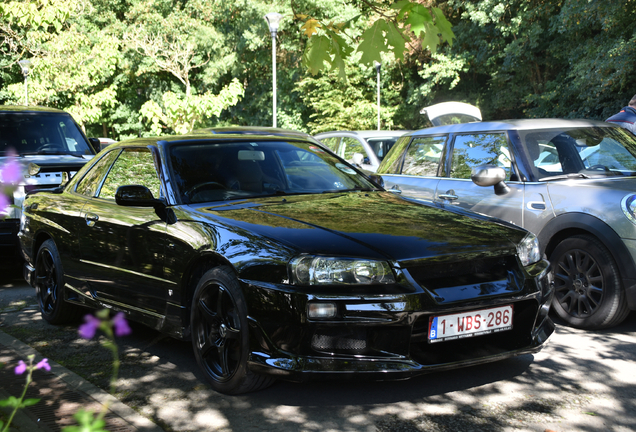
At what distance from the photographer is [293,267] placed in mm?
3596

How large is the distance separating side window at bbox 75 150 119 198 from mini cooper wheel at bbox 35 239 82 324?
1.78 ft

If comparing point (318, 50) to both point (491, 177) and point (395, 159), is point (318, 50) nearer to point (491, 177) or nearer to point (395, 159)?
point (491, 177)

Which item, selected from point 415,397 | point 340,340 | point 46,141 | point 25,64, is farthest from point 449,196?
point 25,64

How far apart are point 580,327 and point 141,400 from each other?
132 inches

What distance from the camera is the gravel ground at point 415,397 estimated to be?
3.56 m

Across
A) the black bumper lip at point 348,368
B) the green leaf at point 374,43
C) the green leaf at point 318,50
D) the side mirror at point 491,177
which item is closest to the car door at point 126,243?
the black bumper lip at point 348,368

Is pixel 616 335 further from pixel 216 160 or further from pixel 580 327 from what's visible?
pixel 216 160

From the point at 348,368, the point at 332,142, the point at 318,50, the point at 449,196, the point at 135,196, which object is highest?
the point at 318,50

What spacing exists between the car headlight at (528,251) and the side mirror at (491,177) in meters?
1.73

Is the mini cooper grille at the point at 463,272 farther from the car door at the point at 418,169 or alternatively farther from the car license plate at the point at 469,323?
the car door at the point at 418,169

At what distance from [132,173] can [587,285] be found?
3.54 metres

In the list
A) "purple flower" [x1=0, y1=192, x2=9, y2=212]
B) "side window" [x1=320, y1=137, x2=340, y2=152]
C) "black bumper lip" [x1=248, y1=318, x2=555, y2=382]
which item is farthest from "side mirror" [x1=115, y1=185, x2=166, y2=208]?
"side window" [x1=320, y1=137, x2=340, y2=152]

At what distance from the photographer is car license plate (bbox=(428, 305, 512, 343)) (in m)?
3.59

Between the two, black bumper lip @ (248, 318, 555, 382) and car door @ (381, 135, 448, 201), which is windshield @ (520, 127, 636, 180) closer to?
car door @ (381, 135, 448, 201)
